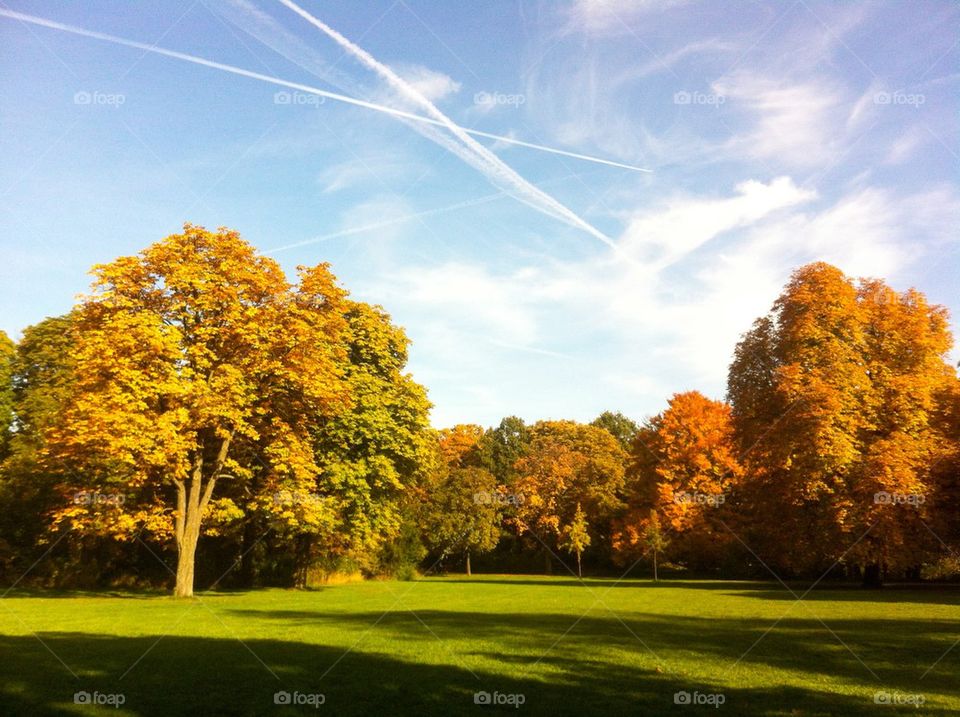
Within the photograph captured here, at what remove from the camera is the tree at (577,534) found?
67375 millimetres

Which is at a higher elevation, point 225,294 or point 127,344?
point 225,294

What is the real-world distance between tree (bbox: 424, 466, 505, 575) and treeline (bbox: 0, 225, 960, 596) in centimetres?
1645

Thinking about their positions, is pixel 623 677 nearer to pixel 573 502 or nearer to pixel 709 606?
pixel 709 606

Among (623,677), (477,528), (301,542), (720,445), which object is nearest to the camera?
(623,677)

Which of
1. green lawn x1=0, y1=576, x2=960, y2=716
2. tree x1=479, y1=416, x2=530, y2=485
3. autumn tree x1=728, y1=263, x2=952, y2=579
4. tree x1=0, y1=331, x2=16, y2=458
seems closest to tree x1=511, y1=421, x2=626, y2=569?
tree x1=479, y1=416, x2=530, y2=485

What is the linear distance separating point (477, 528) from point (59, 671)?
59.0 meters

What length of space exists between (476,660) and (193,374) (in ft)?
71.3

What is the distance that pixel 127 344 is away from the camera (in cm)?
2716

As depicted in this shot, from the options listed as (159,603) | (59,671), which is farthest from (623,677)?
(159,603)

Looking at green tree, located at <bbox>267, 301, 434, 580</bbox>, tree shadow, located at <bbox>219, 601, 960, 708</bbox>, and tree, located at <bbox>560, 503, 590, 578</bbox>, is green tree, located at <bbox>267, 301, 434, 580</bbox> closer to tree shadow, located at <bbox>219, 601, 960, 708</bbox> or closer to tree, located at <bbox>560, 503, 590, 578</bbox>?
tree shadow, located at <bbox>219, 601, 960, 708</bbox>

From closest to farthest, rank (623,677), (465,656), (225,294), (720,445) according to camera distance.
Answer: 1. (623,677)
2. (465,656)
3. (225,294)
4. (720,445)

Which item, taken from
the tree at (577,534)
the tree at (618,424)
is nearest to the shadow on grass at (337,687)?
the tree at (577,534)

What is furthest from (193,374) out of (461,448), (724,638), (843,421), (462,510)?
(461,448)

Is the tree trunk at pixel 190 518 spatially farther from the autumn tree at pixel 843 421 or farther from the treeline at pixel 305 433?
the autumn tree at pixel 843 421
